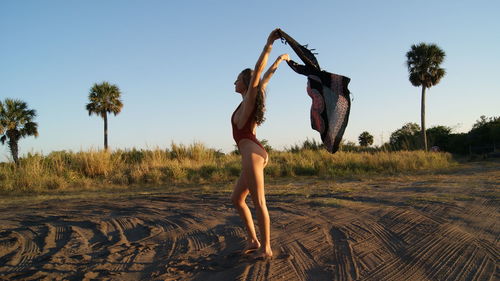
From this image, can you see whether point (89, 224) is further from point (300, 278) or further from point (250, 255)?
point (300, 278)

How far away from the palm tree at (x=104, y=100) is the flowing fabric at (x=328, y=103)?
31823mm

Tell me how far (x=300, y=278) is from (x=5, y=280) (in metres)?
2.52

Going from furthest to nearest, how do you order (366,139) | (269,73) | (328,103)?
(366,139) < (328,103) < (269,73)

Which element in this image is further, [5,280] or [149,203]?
[149,203]

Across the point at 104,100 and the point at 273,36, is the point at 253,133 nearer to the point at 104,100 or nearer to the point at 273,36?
the point at 273,36

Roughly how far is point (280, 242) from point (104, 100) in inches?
1271

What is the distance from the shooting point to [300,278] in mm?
2971

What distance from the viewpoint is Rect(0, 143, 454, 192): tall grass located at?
12.9m

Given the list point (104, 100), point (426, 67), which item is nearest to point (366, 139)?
point (426, 67)

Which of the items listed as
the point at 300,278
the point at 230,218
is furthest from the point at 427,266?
the point at 230,218

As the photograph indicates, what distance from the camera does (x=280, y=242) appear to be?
407cm

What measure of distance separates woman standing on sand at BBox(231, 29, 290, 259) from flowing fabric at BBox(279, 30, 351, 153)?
53 centimetres

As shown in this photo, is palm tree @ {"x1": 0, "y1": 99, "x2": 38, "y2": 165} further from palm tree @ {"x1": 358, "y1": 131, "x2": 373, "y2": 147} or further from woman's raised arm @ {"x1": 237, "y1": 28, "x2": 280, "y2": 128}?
palm tree @ {"x1": 358, "y1": 131, "x2": 373, "y2": 147}

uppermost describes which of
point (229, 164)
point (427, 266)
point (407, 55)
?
point (407, 55)
